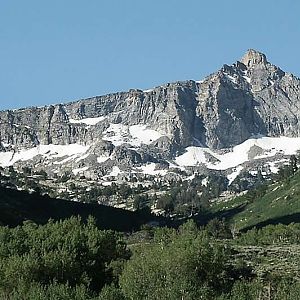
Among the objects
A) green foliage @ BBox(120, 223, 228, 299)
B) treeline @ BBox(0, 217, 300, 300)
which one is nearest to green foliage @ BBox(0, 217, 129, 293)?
treeline @ BBox(0, 217, 300, 300)

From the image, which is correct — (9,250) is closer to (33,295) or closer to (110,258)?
(110,258)

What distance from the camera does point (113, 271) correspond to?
95.6 m

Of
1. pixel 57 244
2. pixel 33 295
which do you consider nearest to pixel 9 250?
pixel 57 244

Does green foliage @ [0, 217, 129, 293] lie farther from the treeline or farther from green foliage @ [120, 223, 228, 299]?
green foliage @ [120, 223, 228, 299]

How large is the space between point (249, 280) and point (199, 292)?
63.4ft

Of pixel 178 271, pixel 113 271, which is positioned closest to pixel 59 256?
pixel 113 271

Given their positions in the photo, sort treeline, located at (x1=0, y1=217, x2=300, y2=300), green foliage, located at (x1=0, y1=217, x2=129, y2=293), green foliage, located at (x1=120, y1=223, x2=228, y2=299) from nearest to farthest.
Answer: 1. treeline, located at (x1=0, y1=217, x2=300, y2=300)
2. green foliage, located at (x1=120, y1=223, x2=228, y2=299)
3. green foliage, located at (x1=0, y1=217, x2=129, y2=293)

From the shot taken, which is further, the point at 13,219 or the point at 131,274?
the point at 13,219

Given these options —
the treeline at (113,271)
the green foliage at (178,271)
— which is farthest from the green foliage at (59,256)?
the green foliage at (178,271)

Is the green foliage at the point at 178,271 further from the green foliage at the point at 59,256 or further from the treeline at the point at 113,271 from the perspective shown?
the green foliage at the point at 59,256

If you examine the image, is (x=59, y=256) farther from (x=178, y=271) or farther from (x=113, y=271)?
(x=178, y=271)

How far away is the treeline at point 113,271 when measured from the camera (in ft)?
234

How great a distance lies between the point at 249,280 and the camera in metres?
87.7

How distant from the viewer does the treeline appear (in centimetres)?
7119
